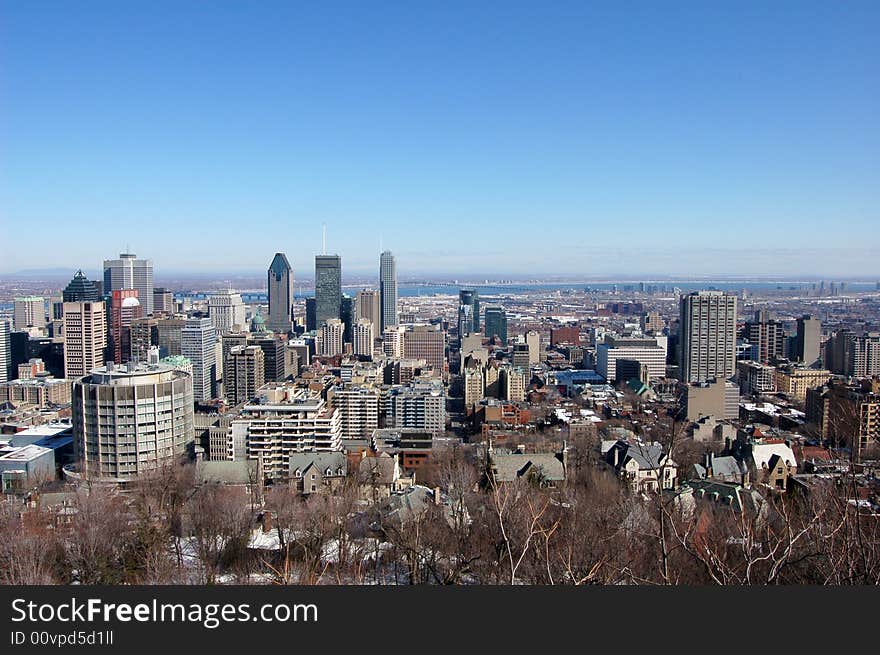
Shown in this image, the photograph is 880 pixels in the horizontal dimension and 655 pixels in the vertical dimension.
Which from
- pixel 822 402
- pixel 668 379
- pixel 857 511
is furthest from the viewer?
pixel 668 379

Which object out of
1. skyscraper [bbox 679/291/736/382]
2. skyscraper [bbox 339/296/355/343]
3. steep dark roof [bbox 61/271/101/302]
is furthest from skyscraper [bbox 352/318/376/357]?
skyscraper [bbox 679/291/736/382]

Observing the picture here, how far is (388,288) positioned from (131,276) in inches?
465

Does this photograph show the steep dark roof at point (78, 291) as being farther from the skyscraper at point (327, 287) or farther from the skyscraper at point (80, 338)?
the skyscraper at point (327, 287)

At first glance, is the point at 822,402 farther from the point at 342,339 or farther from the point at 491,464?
the point at 342,339

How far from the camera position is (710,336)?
1639cm

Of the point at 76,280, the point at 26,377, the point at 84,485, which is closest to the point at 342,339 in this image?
the point at 76,280

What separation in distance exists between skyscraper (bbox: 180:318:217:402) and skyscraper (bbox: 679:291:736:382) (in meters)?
10.3

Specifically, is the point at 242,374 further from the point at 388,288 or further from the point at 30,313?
the point at 388,288

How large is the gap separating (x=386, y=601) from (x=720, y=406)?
11420mm

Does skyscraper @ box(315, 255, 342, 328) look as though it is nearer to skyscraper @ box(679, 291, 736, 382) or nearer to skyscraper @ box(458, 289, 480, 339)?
skyscraper @ box(458, 289, 480, 339)

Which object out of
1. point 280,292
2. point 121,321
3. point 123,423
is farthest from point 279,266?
point 123,423

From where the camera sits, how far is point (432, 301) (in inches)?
1646

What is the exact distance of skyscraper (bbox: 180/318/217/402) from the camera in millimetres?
15328

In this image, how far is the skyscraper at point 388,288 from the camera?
29203mm
